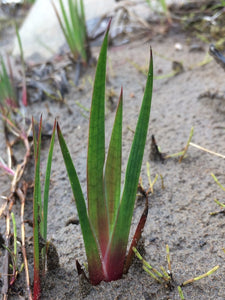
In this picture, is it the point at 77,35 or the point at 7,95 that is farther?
the point at 77,35

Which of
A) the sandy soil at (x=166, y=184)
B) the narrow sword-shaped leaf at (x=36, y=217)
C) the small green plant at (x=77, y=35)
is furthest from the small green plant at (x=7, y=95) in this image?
the narrow sword-shaped leaf at (x=36, y=217)

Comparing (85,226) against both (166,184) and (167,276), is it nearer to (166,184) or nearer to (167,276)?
(167,276)

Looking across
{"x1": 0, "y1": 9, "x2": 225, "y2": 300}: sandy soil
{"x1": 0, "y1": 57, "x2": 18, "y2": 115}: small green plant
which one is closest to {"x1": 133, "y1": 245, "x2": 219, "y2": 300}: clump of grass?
{"x1": 0, "y1": 9, "x2": 225, "y2": 300}: sandy soil

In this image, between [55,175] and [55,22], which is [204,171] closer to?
[55,175]

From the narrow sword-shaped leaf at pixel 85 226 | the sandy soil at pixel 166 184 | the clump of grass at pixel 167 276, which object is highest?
the narrow sword-shaped leaf at pixel 85 226

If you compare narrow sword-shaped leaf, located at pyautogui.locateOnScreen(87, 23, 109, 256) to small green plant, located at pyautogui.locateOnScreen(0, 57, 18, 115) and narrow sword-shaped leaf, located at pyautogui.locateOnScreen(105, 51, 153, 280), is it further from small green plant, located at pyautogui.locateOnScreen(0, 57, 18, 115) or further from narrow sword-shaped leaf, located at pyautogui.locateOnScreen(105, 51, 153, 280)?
small green plant, located at pyautogui.locateOnScreen(0, 57, 18, 115)

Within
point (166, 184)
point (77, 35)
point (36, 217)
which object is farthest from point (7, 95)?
point (36, 217)

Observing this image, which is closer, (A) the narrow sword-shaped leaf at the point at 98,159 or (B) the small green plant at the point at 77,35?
(A) the narrow sword-shaped leaf at the point at 98,159

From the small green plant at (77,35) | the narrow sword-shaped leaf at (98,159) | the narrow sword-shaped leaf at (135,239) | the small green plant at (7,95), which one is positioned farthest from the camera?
the small green plant at (77,35)

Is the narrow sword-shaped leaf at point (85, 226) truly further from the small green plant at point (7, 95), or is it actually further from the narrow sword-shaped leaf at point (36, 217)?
the small green plant at point (7, 95)
